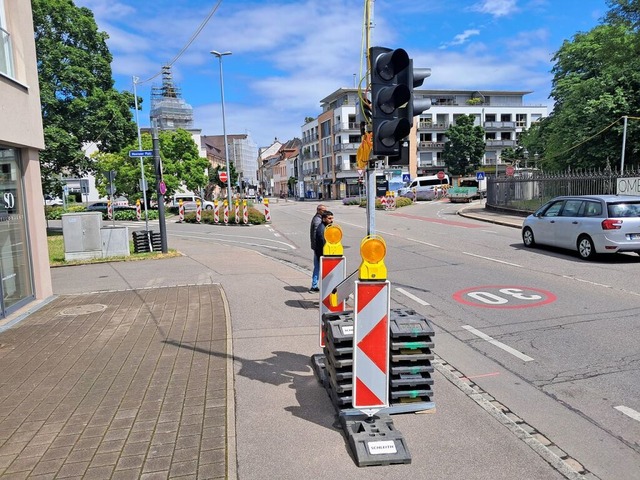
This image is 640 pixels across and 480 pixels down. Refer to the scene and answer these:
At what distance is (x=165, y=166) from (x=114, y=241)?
93.0ft

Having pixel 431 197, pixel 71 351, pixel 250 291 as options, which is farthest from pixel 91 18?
pixel 431 197

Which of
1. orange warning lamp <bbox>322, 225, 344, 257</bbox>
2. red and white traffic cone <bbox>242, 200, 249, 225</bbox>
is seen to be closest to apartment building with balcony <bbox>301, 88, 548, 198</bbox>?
red and white traffic cone <bbox>242, 200, 249, 225</bbox>

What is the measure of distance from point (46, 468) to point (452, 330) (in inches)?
200

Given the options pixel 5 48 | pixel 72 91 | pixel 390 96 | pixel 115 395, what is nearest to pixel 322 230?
pixel 390 96

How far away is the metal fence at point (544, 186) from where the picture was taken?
21125 mm

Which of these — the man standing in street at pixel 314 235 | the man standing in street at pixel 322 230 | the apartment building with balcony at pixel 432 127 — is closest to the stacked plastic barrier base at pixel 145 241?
the man standing in street at pixel 314 235

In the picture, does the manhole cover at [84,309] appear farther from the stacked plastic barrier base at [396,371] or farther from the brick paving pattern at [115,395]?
the stacked plastic barrier base at [396,371]

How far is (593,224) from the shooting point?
474 inches

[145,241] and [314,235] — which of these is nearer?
[314,235]

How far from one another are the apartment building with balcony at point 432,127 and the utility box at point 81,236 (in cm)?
5900

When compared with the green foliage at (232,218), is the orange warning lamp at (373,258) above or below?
above

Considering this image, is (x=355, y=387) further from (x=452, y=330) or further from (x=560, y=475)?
(x=452, y=330)

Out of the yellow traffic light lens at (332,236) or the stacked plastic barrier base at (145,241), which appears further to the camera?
the stacked plastic barrier base at (145,241)

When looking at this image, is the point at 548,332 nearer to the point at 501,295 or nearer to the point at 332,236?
the point at 501,295
